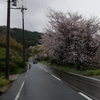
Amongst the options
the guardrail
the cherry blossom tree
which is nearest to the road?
the guardrail

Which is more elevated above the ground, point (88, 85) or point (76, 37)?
point (76, 37)

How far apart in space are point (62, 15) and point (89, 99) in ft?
82.6

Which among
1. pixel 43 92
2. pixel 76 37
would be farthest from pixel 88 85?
pixel 76 37

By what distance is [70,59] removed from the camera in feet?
102

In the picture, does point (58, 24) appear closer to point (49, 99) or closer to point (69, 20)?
point (69, 20)

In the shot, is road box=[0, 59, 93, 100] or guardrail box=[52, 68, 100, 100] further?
guardrail box=[52, 68, 100, 100]

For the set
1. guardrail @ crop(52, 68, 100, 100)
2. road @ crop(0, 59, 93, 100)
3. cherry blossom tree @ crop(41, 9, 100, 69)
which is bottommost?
road @ crop(0, 59, 93, 100)

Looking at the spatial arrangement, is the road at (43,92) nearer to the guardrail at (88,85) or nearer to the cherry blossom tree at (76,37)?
the guardrail at (88,85)

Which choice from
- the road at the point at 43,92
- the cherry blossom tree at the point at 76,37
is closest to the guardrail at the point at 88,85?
the road at the point at 43,92

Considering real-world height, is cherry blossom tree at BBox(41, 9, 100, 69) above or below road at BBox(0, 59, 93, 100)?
above

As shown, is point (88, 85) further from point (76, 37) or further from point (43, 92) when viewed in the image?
point (76, 37)

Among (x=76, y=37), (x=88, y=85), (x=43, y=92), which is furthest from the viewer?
(x=76, y=37)

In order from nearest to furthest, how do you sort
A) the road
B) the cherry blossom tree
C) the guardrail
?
the road < the guardrail < the cherry blossom tree

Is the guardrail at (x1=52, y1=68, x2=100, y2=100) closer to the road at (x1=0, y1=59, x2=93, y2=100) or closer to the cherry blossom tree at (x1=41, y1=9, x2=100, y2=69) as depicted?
the road at (x1=0, y1=59, x2=93, y2=100)
